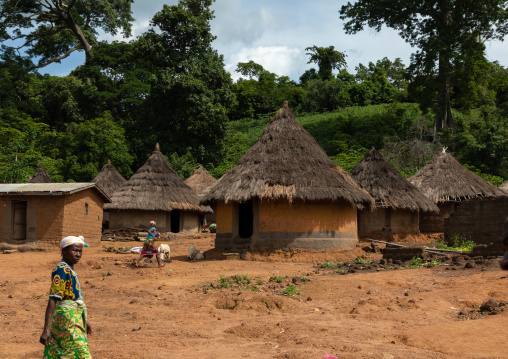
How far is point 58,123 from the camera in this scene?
41.3 meters

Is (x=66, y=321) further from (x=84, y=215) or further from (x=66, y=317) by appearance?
(x=84, y=215)

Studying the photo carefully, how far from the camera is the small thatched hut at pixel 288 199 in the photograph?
46.7 feet

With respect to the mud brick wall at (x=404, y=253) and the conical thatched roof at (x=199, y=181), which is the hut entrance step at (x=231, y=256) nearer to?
the mud brick wall at (x=404, y=253)

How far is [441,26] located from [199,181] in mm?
18781

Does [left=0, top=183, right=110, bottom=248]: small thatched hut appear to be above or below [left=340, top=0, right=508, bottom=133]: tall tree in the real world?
below

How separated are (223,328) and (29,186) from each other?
1356 cm

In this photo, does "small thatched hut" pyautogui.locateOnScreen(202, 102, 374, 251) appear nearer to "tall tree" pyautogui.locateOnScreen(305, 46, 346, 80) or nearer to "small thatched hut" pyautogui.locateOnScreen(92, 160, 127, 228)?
"small thatched hut" pyautogui.locateOnScreen(92, 160, 127, 228)

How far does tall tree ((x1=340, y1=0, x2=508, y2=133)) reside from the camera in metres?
32.2

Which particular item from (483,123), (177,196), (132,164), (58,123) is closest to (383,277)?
(177,196)

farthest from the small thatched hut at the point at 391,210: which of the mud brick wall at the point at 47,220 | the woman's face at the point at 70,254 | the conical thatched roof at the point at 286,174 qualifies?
the woman's face at the point at 70,254

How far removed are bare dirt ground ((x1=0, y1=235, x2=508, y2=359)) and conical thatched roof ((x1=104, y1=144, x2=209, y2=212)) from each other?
9.73 metres

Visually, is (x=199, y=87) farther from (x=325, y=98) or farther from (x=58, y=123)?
(x=325, y=98)

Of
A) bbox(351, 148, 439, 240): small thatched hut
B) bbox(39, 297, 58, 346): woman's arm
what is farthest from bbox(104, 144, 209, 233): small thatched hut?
bbox(39, 297, 58, 346): woman's arm

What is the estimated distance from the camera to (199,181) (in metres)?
30.1
